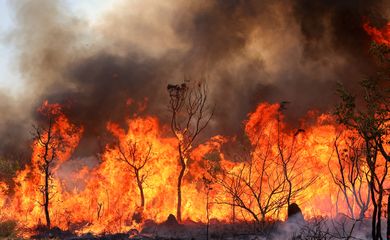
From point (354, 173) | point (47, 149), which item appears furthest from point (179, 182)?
point (354, 173)

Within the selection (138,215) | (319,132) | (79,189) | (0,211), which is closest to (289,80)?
(319,132)

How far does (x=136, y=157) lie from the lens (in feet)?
128

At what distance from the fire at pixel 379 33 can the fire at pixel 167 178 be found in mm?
10559

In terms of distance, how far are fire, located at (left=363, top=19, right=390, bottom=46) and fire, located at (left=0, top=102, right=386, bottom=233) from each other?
10559mm

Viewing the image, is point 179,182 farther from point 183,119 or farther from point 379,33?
point 379,33

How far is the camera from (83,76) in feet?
179

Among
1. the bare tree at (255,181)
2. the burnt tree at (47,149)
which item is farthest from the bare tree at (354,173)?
the burnt tree at (47,149)

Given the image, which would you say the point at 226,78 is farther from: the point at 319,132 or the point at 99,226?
the point at 99,226

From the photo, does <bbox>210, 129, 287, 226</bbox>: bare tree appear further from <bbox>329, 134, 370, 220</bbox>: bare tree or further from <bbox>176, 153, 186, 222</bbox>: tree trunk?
<bbox>329, 134, 370, 220</bbox>: bare tree

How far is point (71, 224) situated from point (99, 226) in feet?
12.4

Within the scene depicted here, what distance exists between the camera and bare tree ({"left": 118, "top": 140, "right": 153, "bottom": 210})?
37938 mm

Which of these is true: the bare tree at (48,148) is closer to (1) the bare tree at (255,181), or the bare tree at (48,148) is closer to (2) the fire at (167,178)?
(2) the fire at (167,178)

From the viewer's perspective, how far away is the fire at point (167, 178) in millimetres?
34906

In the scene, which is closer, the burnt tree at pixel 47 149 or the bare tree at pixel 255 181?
the bare tree at pixel 255 181
